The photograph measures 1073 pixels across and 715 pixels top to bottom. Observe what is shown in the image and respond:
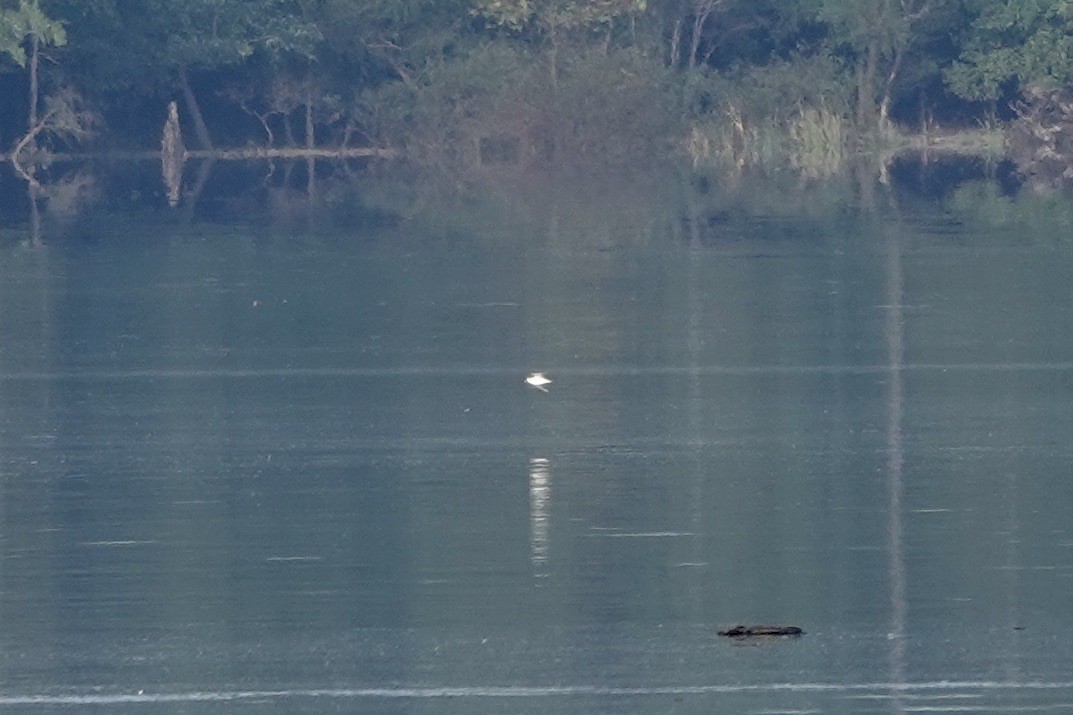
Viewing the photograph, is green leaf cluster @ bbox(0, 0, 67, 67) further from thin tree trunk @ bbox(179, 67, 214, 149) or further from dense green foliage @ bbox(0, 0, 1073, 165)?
thin tree trunk @ bbox(179, 67, 214, 149)

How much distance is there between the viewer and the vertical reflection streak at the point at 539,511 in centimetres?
927

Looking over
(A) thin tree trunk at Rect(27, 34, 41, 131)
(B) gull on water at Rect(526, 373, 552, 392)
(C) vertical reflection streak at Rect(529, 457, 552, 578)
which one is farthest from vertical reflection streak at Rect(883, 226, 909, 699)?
(A) thin tree trunk at Rect(27, 34, 41, 131)

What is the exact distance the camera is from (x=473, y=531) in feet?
32.1

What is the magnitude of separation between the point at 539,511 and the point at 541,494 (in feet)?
1.37

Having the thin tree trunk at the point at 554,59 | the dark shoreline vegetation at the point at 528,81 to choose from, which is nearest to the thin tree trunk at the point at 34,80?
the dark shoreline vegetation at the point at 528,81

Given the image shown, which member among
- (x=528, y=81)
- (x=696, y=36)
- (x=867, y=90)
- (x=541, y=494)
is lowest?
(x=541, y=494)

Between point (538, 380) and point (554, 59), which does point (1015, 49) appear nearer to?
point (554, 59)

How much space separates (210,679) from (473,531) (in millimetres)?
2365

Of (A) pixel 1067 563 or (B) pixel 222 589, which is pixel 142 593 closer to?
(B) pixel 222 589

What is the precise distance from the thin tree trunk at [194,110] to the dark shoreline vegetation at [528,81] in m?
0.10

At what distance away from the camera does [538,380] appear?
14273mm

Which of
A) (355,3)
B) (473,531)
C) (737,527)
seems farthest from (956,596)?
(355,3)

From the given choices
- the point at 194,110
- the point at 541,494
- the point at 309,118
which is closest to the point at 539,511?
the point at 541,494

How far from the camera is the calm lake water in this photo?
764 cm
